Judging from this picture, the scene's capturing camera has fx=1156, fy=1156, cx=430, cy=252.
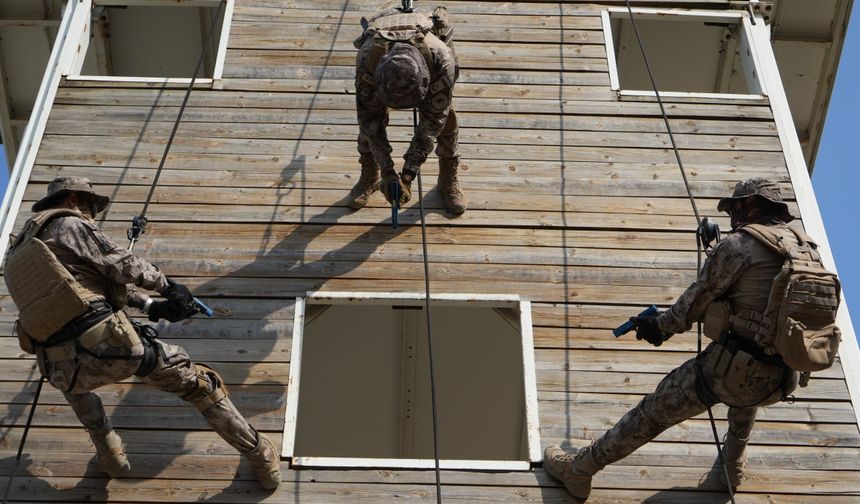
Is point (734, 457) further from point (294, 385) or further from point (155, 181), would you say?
point (155, 181)

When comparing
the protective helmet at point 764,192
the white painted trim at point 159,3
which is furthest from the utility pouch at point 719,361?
the white painted trim at point 159,3

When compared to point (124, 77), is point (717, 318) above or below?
above

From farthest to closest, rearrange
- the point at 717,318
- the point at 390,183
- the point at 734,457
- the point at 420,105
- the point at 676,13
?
the point at 676,13
the point at 390,183
the point at 420,105
the point at 734,457
the point at 717,318

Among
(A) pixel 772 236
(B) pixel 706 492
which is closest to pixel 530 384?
(B) pixel 706 492

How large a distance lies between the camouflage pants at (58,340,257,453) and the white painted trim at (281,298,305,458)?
0.44 m

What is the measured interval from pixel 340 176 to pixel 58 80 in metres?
2.68

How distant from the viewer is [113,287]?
22.5 feet

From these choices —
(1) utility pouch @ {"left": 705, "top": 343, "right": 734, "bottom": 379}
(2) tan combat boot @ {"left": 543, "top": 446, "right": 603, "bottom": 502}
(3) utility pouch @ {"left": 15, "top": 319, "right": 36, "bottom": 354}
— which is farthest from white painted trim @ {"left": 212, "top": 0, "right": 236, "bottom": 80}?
(1) utility pouch @ {"left": 705, "top": 343, "right": 734, "bottom": 379}

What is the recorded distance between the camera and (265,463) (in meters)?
7.14

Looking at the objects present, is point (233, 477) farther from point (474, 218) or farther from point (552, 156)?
point (552, 156)

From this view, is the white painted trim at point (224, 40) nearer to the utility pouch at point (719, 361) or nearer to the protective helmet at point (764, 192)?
the protective helmet at point (764, 192)

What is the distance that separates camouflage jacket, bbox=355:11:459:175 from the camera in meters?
8.04

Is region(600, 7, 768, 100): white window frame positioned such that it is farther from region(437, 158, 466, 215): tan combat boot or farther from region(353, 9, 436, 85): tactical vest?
region(353, 9, 436, 85): tactical vest

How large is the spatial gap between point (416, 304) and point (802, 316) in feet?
9.57
